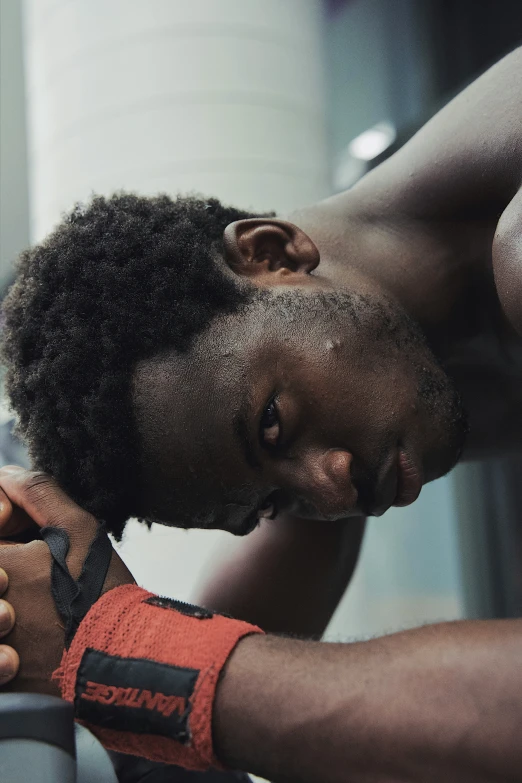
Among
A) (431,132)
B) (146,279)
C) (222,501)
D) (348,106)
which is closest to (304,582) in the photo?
(222,501)

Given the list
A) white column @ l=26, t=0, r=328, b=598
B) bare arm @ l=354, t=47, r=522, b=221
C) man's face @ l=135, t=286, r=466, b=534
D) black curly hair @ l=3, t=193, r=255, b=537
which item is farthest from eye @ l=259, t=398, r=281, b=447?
white column @ l=26, t=0, r=328, b=598

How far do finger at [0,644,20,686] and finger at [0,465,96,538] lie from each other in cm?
13

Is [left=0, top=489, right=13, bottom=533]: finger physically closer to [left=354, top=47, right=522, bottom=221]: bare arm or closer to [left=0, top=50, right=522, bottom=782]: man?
[left=0, top=50, right=522, bottom=782]: man

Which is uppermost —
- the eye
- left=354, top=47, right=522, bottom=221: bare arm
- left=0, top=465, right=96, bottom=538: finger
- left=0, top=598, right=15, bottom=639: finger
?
left=354, top=47, right=522, bottom=221: bare arm

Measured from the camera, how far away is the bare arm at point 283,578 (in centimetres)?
125

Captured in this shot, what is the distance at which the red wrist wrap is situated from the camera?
0.63m

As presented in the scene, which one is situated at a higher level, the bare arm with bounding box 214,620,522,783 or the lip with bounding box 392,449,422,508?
the bare arm with bounding box 214,620,522,783

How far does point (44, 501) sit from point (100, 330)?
0.19m

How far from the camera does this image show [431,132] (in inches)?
42.4

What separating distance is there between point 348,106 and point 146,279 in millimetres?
1685

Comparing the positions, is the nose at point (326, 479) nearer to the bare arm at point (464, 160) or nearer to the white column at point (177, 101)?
the bare arm at point (464, 160)

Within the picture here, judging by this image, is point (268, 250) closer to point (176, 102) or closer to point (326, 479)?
point (326, 479)

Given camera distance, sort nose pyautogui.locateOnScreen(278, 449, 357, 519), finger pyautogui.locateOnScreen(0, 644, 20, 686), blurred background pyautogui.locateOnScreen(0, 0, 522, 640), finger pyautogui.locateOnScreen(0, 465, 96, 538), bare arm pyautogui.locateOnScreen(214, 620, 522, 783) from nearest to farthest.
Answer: bare arm pyautogui.locateOnScreen(214, 620, 522, 783)
finger pyautogui.locateOnScreen(0, 644, 20, 686)
finger pyautogui.locateOnScreen(0, 465, 96, 538)
nose pyautogui.locateOnScreen(278, 449, 357, 519)
blurred background pyautogui.locateOnScreen(0, 0, 522, 640)

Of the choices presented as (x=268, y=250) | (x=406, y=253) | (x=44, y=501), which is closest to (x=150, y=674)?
(x=44, y=501)
